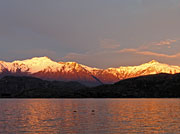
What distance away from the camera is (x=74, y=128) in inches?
3098

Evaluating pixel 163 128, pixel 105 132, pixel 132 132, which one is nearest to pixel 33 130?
pixel 105 132

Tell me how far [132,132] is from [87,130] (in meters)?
11.7

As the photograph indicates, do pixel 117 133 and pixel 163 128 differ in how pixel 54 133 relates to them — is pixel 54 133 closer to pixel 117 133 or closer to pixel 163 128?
pixel 117 133

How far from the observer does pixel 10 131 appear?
244ft

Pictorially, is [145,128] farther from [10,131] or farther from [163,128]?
[10,131]

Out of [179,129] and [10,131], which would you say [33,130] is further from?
[179,129]

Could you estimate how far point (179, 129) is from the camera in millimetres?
74562

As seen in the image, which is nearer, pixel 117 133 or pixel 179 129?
pixel 117 133

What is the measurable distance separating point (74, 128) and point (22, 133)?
14652 millimetres

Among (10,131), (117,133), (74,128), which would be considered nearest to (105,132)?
(117,133)

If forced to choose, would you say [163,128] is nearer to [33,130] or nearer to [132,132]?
[132,132]

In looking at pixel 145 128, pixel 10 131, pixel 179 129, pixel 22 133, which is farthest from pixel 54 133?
pixel 179 129

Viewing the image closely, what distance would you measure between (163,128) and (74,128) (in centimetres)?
2409

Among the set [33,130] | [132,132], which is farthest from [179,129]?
[33,130]
